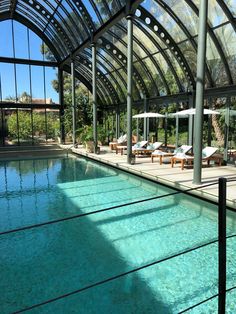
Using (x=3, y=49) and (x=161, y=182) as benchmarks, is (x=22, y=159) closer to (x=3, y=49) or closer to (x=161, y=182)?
(x=3, y=49)

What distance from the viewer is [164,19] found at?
10.4m

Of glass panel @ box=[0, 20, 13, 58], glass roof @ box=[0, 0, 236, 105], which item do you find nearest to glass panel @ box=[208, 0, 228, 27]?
glass roof @ box=[0, 0, 236, 105]

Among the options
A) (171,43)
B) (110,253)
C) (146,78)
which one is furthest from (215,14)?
(110,253)

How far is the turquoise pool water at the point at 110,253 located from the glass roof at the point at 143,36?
18.1ft

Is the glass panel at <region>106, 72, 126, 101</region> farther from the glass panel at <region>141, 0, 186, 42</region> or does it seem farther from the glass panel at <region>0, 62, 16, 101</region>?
the glass panel at <region>141, 0, 186, 42</region>

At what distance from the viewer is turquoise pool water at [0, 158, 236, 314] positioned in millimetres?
3014

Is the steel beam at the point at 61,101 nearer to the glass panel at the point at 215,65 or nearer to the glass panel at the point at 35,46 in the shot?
the glass panel at the point at 35,46

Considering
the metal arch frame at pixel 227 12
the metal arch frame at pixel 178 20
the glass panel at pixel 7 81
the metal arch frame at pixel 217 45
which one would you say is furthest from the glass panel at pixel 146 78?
the glass panel at pixel 7 81

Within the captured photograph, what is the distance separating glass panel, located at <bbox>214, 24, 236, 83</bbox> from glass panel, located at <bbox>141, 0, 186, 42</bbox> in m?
1.60

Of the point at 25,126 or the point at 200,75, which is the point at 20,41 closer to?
the point at 25,126

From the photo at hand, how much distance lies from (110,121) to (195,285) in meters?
16.8

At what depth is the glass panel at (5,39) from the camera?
17.0 metres

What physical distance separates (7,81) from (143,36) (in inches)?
366

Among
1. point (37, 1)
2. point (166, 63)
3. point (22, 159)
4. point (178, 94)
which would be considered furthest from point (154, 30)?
point (22, 159)
